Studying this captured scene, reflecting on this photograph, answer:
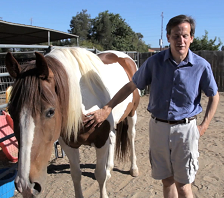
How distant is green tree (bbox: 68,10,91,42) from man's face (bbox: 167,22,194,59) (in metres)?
32.8

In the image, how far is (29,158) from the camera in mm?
1282

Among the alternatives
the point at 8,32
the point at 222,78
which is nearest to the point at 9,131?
the point at 8,32

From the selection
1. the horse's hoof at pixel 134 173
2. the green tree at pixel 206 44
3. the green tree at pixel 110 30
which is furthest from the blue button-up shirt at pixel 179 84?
the green tree at pixel 110 30

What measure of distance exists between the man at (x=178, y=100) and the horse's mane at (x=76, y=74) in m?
0.15

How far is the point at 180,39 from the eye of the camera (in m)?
1.58

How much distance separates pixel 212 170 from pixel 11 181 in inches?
109

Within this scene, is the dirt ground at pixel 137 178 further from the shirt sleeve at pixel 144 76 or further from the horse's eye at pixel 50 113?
the horse's eye at pixel 50 113

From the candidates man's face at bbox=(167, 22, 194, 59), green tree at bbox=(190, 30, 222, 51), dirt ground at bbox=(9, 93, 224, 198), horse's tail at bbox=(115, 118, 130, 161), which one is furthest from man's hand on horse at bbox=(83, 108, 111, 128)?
green tree at bbox=(190, 30, 222, 51)

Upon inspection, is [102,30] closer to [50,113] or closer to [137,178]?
[137,178]

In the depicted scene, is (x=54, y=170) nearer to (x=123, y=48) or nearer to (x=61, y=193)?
(x=61, y=193)

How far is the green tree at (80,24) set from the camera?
33.6 meters

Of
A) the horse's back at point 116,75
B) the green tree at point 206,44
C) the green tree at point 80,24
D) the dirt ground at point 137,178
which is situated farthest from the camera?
the green tree at point 80,24

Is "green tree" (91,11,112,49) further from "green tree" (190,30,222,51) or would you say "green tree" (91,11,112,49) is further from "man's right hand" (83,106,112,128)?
"man's right hand" (83,106,112,128)

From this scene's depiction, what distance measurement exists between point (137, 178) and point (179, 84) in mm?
1880
